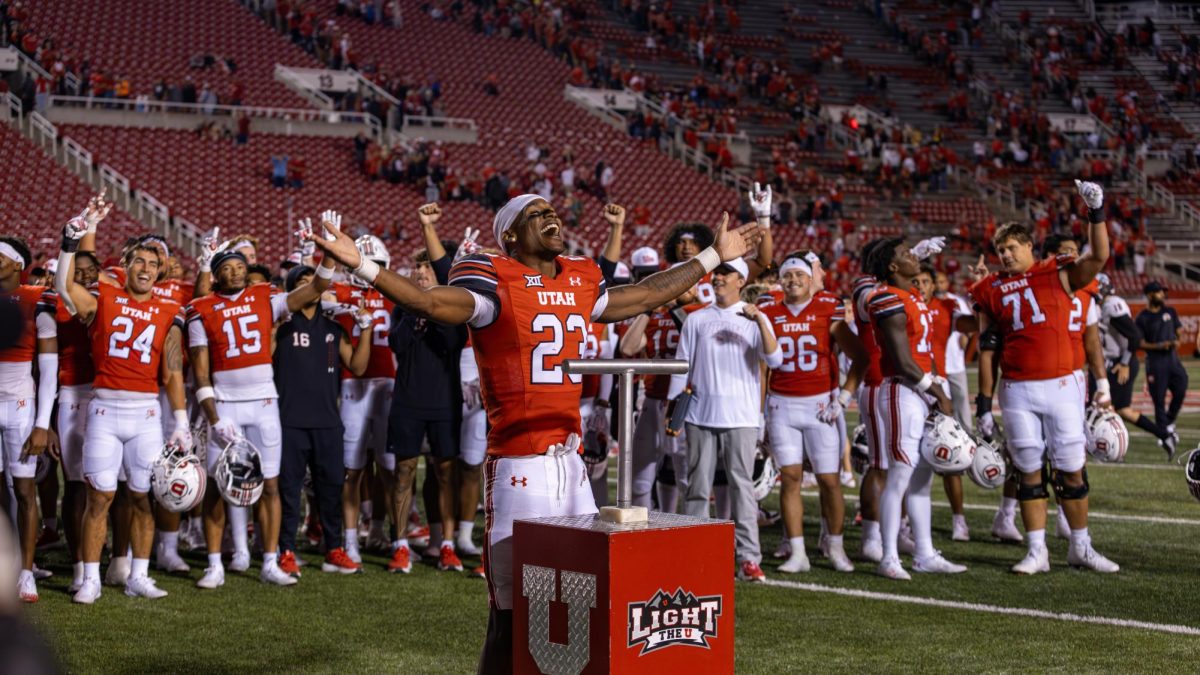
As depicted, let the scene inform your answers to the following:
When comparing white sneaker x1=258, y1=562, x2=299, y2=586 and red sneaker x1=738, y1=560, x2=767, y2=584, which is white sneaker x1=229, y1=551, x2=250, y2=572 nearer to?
white sneaker x1=258, y1=562, x2=299, y2=586

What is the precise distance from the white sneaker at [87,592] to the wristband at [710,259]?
4277 millimetres

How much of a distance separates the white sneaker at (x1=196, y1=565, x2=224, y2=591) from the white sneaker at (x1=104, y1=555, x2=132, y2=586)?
1.54 ft

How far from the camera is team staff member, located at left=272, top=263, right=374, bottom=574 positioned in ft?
28.1

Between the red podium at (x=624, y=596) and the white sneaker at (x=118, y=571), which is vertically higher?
the red podium at (x=624, y=596)

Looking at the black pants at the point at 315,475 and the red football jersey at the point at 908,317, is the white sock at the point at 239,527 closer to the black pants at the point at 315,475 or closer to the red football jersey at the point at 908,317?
the black pants at the point at 315,475

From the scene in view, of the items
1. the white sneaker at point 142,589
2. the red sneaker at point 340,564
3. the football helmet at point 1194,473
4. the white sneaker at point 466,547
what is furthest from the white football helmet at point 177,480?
the football helmet at point 1194,473

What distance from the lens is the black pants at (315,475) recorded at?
27.8 feet

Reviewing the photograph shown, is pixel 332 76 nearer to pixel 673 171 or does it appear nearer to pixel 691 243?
pixel 673 171

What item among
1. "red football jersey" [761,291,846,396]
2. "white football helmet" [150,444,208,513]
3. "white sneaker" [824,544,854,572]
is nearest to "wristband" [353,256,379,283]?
"white football helmet" [150,444,208,513]

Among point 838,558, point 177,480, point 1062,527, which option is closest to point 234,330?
point 177,480

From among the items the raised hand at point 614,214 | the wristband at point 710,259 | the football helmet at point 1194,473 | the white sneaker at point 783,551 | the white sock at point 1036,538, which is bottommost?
the white sneaker at point 783,551

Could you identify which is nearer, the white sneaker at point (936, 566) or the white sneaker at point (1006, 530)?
the white sneaker at point (936, 566)

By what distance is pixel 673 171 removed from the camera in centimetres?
3316

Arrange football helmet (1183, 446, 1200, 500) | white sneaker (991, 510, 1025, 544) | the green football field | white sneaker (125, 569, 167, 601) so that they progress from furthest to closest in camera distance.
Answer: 1. white sneaker (991, 510, 1025, 544)
2. white sneaker (125, 569, 167, 601)
3. football helmet (1183, 446, 1200, 500)
4. the green football field
